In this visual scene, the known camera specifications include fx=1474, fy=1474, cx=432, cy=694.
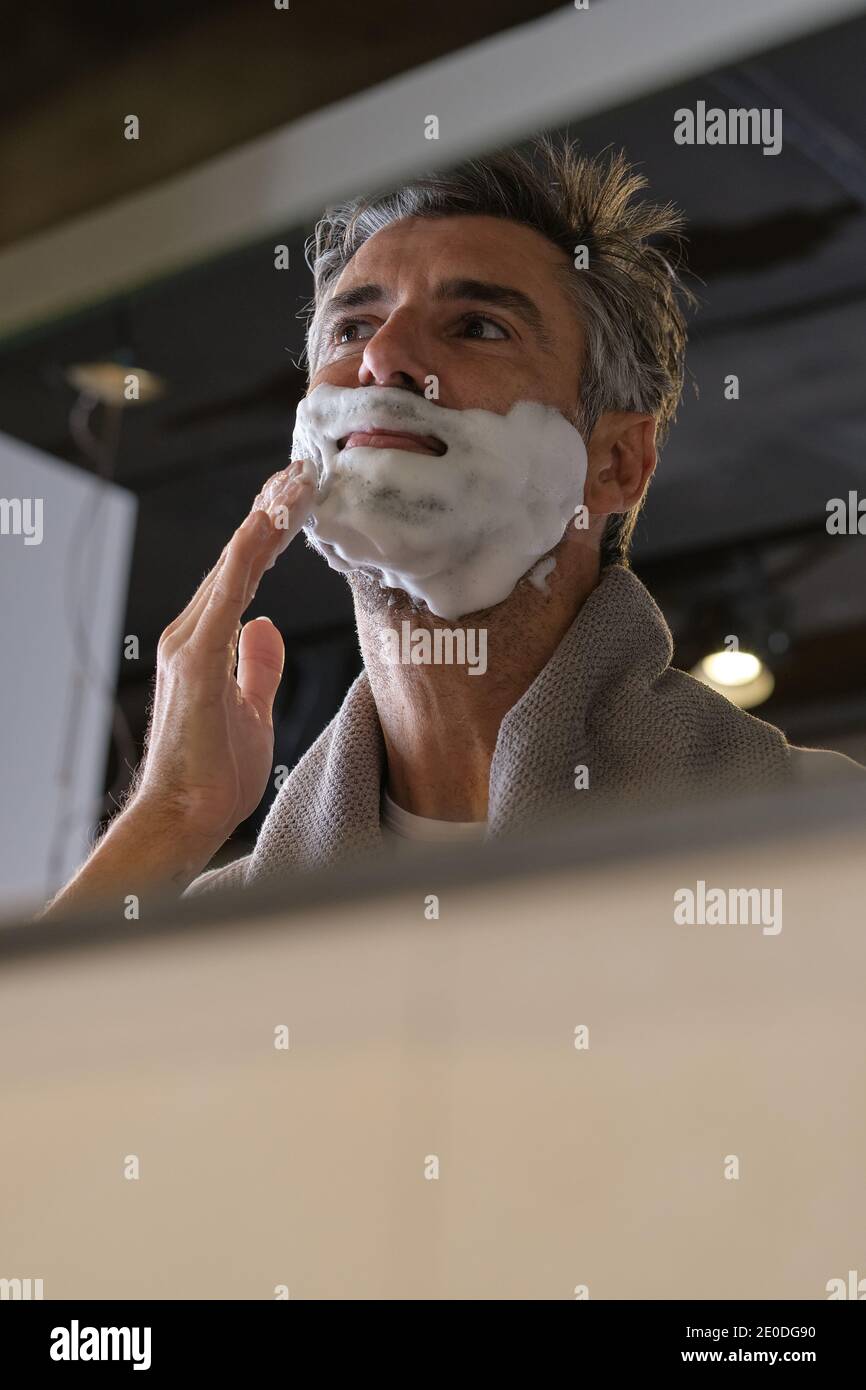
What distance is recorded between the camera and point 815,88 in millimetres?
685

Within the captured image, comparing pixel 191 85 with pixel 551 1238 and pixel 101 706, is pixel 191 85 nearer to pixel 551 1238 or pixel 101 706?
pixel 101 706

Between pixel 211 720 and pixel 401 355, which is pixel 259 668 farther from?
pixel 401 355

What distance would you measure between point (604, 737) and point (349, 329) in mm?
213

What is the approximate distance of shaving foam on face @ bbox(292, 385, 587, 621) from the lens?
2.00 ft

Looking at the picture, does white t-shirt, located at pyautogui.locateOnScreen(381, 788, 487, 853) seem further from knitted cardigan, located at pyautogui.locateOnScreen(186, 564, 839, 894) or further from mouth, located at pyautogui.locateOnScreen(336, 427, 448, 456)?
mouth, located at pyautogui.locateOnScreen(336, 427, 448, 456)

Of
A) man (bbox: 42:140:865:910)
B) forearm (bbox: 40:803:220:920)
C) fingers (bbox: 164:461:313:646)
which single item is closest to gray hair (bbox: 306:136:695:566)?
man (bbox: 42:140:865:910)

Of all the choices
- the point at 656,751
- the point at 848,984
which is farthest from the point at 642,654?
the point at 848,984

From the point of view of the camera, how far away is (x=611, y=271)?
2.00 ft

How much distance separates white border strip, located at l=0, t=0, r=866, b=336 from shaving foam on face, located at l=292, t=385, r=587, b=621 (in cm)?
13

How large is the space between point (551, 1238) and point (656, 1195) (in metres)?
0.06

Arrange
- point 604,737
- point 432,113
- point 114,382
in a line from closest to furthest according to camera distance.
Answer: point 604,737
point 432,113
point 114,382

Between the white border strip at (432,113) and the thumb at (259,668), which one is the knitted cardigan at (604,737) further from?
the white border strip at (432,113)

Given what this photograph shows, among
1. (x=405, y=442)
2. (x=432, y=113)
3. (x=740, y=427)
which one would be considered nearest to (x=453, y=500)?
(x=405, y=442)

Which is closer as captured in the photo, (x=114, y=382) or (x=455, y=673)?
(x=455, y=673)
